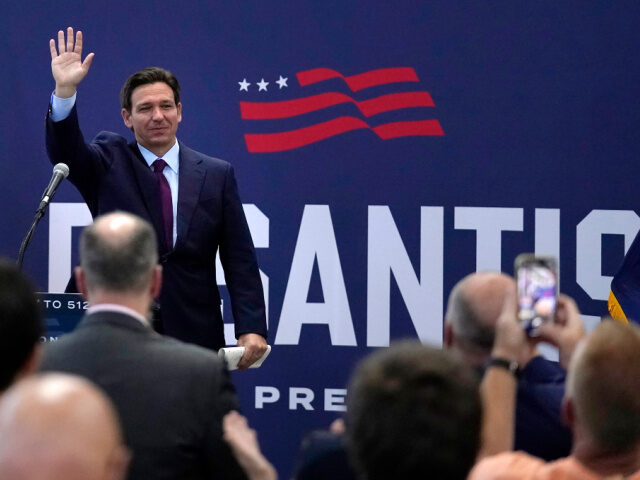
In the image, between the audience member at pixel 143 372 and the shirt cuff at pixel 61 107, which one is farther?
the shirt cuff at pixel 61 107

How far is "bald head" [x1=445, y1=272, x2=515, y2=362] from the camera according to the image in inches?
85.4

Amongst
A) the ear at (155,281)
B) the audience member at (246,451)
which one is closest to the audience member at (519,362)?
the audience member at (246,451)

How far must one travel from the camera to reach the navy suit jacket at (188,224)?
396cm

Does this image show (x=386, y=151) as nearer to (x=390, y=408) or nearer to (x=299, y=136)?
(x=299, y=136)

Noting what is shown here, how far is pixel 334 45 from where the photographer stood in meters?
4.73

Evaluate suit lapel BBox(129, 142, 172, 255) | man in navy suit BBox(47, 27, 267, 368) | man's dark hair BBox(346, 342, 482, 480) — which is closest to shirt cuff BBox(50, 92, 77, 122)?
man in navy suit BBox(47, 27, 267, 368)

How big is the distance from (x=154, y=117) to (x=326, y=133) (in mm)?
982

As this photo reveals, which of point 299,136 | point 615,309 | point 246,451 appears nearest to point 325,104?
point 299,136

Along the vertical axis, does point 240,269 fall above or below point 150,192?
below

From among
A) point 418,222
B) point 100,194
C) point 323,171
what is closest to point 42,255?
point 100,194

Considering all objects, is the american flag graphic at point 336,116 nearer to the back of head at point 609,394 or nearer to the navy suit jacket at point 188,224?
the navy suit jacket at point 188,224

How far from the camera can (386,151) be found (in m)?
4.68

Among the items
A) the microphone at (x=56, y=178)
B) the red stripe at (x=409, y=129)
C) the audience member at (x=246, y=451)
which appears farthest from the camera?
the red stripe at (x=409, y=129)

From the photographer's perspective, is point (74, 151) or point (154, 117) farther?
point (154, 117)
